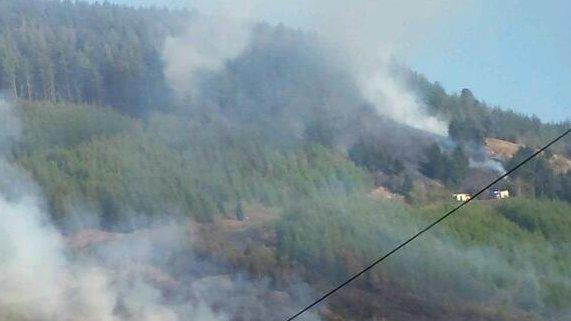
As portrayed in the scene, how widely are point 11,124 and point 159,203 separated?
7.68 metres

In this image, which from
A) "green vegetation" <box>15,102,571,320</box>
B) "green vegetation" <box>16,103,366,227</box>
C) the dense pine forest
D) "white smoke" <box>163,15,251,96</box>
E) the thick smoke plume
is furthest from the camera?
"white smoke" <box>163,15,251,96</box>

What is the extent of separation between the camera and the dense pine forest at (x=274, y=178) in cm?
2497

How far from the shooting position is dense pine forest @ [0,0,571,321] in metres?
25.0

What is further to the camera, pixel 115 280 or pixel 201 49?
pixel 201 49

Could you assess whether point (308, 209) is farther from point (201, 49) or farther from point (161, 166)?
point (201, 49)

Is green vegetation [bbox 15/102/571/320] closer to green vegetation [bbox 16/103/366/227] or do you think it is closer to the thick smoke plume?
green vegetation [bbox 16/103/366/227]

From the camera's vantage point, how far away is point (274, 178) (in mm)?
32438

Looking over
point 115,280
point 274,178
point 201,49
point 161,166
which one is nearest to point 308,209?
point 274,178

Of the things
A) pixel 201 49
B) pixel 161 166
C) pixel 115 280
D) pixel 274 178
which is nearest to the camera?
pixel 115 280

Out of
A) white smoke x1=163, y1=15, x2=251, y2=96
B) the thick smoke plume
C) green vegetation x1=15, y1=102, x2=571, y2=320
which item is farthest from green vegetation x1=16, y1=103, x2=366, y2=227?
white smoke x1=163, y1=15, x2=251, y2=96

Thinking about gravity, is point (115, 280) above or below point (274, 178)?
below

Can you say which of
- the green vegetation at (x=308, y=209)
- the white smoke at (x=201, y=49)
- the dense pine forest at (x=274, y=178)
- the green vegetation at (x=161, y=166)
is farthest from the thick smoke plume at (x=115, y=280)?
the white smoke at (x=201, y=49)

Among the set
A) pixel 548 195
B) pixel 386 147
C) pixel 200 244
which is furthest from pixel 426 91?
pixel 200 244

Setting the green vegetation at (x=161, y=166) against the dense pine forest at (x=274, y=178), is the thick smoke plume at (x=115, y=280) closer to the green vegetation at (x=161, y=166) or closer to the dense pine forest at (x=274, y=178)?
the dense pine forest at (x=274, y=178)
